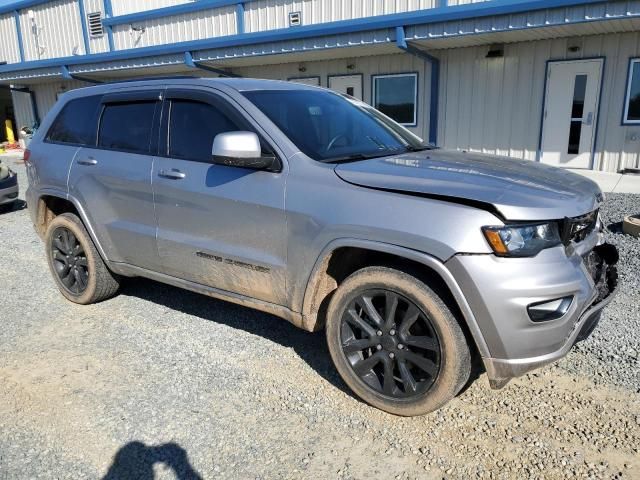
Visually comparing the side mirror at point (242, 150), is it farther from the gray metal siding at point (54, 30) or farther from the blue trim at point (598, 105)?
the gray metal siding at point (54, 30)

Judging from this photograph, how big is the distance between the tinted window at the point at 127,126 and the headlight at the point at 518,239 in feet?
8.72

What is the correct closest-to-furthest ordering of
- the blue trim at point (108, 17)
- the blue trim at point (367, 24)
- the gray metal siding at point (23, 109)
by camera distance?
the blue trim at point (367, 24), the blue trim at point (108, 17), the gray metal siding at point (23, 109)

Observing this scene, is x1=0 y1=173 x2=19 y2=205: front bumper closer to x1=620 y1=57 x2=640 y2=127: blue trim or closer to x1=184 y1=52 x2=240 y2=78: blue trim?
x1=184 y1=52 x2=240 y2=78: blue trim

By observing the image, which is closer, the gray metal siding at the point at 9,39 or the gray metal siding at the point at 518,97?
the gray metal siding at the point at 518,97

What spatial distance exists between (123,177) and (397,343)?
247 centimetres

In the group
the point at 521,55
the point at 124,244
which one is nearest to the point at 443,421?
the point at 124,244

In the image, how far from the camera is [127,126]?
13.4 ft

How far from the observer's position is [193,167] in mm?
3543

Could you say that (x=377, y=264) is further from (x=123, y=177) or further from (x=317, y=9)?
(x=317, y=9)

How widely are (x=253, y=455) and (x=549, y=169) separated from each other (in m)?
2.48

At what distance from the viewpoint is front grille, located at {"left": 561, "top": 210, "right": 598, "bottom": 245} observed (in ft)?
8.43

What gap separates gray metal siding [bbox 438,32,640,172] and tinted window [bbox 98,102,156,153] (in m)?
10.2

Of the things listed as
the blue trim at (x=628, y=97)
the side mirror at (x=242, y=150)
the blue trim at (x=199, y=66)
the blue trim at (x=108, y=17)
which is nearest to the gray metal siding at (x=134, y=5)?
the blue trim at (x=108, y=17)

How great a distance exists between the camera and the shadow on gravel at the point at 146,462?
2482 mm
